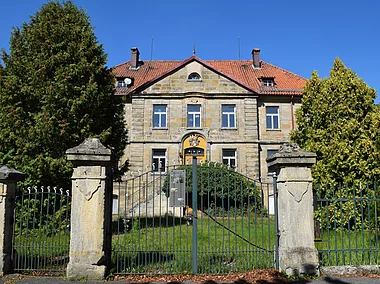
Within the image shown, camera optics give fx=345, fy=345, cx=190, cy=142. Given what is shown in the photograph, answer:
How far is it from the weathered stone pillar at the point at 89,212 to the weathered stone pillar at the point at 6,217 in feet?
4.27

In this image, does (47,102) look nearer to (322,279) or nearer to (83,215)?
(83,215)

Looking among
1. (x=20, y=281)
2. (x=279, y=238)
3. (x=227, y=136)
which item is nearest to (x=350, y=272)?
(x=279, y=238)

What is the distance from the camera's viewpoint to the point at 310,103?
15.2 m

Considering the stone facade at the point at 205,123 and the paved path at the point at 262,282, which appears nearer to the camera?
the paved path at the point at 262,282

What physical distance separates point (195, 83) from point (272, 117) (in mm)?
5944

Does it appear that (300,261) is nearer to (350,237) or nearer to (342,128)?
(350,237)

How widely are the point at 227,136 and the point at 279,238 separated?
1697 centimetres

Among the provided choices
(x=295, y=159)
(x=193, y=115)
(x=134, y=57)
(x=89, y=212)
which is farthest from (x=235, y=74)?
(x=89, y=212)

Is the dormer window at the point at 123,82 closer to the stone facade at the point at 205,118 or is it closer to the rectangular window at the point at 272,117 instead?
the stone facade at the point at 205,118

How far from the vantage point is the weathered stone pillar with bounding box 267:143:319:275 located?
6267mm

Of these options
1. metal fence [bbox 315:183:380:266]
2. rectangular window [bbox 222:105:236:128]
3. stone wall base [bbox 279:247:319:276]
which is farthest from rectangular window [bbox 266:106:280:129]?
stone wall base [bbox 279:247:319:276]

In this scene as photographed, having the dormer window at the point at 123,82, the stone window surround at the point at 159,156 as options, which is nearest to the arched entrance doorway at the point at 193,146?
the stone window surround at the point at 159,156

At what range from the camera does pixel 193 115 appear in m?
23.7

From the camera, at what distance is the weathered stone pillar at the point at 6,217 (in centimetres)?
645
